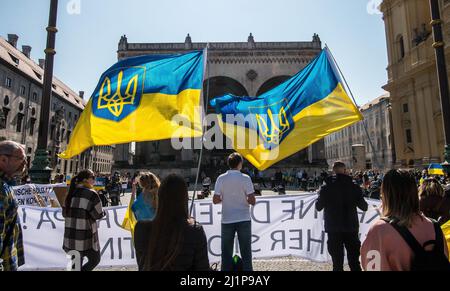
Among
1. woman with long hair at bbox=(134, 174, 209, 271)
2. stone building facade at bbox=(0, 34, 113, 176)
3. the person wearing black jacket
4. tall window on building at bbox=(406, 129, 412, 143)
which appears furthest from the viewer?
stone building facade at bbox=(0, 34, 113, 176)

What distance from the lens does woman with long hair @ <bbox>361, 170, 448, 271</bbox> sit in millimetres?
2012

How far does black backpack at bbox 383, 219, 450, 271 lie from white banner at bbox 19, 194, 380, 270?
4120mm

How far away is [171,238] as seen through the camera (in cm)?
227

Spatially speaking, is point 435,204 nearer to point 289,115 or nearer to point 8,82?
point 289,115

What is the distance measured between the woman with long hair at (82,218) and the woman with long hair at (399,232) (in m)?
3.63

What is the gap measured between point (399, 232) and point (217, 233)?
4.49 meters

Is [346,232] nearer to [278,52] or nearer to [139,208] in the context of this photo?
[139,208]

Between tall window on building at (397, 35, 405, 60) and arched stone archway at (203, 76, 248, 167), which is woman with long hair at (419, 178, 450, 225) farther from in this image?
tall window on building at (397, 35, 405, 60)

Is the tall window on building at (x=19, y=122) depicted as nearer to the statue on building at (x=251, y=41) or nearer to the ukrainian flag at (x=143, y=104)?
the statue on building at (x=251, y=41)

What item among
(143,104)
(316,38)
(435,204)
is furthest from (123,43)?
(435,204)

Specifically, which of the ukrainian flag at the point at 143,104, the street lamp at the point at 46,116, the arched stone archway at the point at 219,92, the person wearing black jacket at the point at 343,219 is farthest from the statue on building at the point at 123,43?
the person wearing black jacket at the point at 343,219

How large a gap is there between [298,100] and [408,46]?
3490 cm

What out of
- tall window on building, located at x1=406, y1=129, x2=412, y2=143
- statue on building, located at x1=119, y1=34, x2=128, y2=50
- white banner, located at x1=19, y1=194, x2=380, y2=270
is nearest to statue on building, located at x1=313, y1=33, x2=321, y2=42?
tall window on building, located at x1=406, y1=129, x2=412, y2=143
